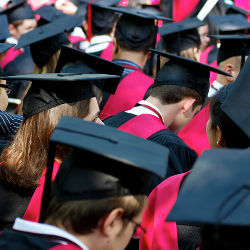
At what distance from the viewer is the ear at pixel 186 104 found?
3568 mm

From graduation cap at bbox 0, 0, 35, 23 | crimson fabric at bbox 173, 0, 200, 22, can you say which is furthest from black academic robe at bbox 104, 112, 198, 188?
crimson fabric at bbox 173, 0, 200, 22

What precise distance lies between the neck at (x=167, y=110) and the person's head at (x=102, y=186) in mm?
1605

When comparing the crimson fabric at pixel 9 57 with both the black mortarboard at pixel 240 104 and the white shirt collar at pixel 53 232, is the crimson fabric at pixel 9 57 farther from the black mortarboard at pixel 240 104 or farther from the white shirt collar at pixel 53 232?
the white shirt collar at pixel 53 232

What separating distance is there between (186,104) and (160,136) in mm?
529

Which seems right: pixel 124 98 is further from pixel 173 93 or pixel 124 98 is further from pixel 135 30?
pixel 135 30

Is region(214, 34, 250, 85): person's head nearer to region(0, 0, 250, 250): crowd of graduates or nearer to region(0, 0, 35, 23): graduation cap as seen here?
region(0, 0, 250, 250): crowd of graduates

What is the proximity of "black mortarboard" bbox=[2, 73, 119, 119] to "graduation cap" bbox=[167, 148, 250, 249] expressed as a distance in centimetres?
117

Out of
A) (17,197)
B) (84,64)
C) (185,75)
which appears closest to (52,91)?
(17,197)

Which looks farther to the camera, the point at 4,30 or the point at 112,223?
the point at 4,30

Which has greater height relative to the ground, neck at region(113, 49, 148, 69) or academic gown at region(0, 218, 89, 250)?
academic gown at region(0, 218, 89, 250)

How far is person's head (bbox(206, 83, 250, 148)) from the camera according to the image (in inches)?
91.3

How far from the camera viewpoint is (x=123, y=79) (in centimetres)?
423

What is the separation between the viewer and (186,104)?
3.58 metres

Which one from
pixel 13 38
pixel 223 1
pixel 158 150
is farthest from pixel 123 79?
pixel 223 1
